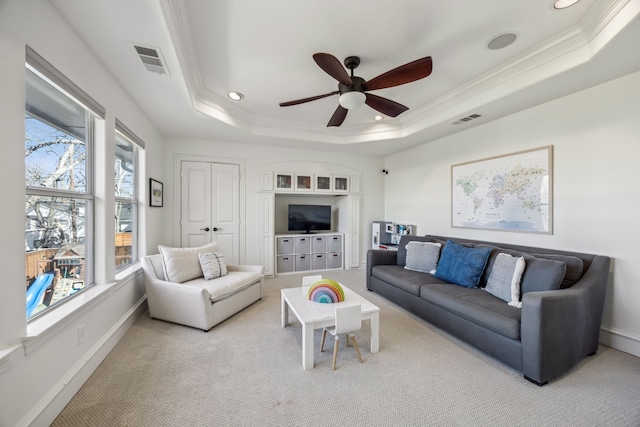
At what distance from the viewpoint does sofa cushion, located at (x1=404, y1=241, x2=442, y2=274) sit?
336cm

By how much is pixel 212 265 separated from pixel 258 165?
2159mm

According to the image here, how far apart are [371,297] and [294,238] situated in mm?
1943

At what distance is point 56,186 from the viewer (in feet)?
5.69

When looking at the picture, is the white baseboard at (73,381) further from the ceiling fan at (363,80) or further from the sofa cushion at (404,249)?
the sofa cushion at (404,249)

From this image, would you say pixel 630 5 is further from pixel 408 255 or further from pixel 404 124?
pixel 408 255

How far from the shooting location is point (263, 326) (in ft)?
9.02

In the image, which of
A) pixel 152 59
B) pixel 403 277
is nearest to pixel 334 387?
pixel 403 277

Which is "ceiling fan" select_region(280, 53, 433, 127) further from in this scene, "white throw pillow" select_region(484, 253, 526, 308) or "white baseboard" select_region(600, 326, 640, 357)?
"white baseboard" select_region(600, 326, 640, 357)

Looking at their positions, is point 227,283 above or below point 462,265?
below

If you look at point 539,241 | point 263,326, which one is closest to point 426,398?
point 263,326

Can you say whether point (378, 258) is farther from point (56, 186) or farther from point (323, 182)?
point (56, 186)

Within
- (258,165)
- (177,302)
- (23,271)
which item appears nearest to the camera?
(23,271)

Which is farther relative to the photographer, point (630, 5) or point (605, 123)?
point (605, 123)

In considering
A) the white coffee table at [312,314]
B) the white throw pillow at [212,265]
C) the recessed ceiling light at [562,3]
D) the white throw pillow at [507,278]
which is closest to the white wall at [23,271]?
the white throw pillow at [212,265]
